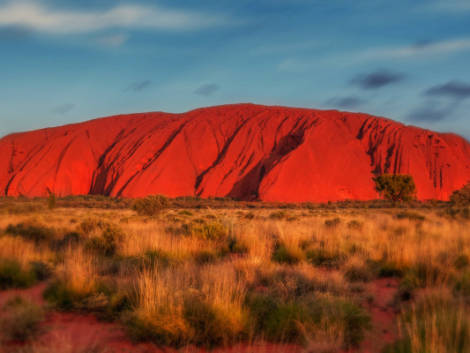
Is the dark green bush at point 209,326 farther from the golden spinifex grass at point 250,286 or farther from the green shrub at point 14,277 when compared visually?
the green shrub at point 14,277

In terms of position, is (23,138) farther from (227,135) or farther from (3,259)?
(3,259)

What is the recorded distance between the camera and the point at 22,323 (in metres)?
4.00

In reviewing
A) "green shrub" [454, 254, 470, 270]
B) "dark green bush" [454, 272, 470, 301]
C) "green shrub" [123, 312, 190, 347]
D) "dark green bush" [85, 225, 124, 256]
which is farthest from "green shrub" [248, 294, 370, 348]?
"dark green bush" [85, 225, 124, 256]

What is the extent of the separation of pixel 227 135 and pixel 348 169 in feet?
56.4

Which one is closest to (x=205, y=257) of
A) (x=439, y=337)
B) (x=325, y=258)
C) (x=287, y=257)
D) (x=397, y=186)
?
(x=287, y=257)

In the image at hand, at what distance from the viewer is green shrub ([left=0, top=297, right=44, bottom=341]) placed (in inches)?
154

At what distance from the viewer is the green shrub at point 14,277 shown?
6199mm

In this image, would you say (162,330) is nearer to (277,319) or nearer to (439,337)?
(277,319)

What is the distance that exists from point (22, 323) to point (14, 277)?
2.65 meters

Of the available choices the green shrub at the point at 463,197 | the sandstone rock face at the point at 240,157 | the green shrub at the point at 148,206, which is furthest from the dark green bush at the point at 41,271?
the sandstone rock face at the point at 240,157

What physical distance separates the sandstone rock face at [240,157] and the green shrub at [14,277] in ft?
124

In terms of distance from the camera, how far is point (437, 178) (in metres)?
52.0

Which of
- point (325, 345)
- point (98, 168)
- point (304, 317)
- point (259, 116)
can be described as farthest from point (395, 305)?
point (98, 168)

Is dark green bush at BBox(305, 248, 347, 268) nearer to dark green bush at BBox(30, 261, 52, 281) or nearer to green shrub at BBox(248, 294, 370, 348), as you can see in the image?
green shrub at BBox(248, 294, 370, 348)
